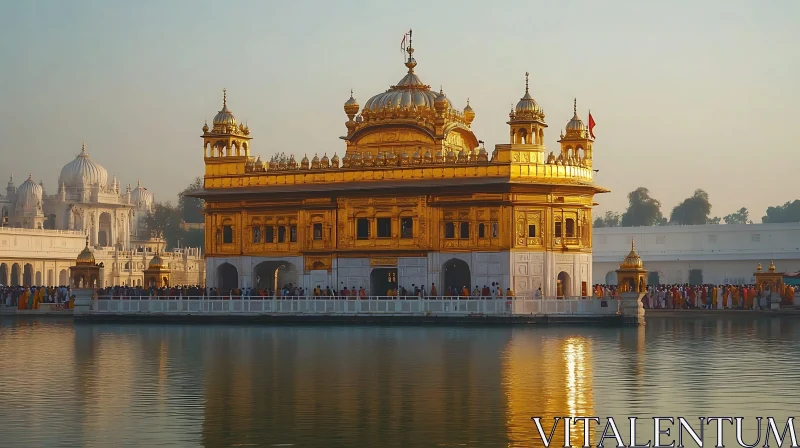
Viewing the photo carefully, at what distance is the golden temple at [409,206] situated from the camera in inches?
1569

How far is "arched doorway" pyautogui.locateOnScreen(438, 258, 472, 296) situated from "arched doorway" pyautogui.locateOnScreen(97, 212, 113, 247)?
6810 centimetres

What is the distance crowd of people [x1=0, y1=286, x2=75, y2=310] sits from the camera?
4700 centimetres

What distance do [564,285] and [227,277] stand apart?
474 inches

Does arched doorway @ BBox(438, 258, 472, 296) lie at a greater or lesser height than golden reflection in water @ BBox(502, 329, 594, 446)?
greater

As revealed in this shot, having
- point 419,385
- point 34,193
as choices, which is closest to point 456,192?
point 419,385

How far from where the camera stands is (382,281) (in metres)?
42.7

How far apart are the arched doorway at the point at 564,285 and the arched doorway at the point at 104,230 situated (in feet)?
235

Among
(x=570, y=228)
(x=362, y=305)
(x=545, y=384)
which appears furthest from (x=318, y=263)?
(x=545, y=384)

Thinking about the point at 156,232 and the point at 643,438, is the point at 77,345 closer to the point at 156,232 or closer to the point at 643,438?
the point at 643,438

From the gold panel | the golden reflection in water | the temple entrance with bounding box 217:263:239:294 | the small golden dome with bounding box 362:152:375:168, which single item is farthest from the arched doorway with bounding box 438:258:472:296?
the golden reflection in water

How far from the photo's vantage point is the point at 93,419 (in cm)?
1559

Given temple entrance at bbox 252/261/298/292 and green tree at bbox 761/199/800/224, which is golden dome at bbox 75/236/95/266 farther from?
green tree at bbox 761/199/800/224

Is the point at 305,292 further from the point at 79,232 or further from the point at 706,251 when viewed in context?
the point at 79,232

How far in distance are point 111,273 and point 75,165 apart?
22308 mm
